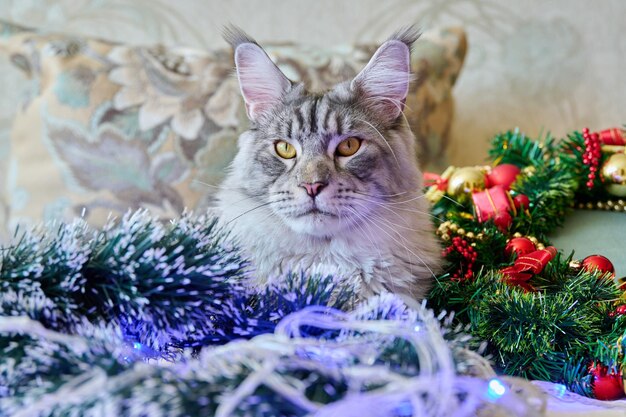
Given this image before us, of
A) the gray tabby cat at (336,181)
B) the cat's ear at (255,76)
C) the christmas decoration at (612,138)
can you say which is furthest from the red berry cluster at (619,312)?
the cat's ear at (255,76)

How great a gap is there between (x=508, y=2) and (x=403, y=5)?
318 millimetres

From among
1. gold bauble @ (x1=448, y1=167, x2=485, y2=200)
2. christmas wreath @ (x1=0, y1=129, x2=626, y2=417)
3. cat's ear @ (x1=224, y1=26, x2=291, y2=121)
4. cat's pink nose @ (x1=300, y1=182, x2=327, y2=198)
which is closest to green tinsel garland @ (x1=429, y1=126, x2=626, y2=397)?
christmas wreath @ (x1=0, y1=129, x2=626, y2=417)

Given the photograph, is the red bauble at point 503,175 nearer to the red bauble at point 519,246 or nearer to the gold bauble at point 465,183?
the gold bauble at point 465,183

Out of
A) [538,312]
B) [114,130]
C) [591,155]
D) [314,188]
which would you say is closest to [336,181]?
[314,188]

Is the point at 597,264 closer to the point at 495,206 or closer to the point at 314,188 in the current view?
the point at 495,206

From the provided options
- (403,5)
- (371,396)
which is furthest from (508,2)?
(371,396)

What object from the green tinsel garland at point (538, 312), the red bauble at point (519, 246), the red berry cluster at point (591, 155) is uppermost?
the red berry cluster at point (591, 155)

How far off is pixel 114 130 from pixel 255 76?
548 mm

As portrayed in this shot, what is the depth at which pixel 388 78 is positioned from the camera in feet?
2.95

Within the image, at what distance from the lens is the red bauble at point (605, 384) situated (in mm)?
726

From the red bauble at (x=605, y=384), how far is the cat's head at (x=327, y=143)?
1.20ft

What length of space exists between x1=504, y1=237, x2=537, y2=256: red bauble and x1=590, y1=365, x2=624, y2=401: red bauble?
0.24 metres

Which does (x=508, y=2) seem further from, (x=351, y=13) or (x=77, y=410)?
(x=77, y=410)

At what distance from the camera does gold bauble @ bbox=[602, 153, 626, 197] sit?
105 cm
